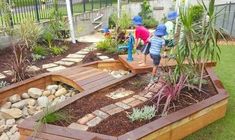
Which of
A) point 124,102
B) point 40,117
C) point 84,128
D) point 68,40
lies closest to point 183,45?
point 124,102

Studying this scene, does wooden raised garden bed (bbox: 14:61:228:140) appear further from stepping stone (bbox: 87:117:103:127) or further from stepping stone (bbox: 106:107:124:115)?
stepping stone (bbox: 106:107:124:115)

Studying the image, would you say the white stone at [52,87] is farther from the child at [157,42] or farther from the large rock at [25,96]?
the child at [157,42]

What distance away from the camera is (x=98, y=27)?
12.2 m

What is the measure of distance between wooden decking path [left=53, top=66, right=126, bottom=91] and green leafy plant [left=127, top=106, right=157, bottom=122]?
116cm

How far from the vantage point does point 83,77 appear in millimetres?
4934

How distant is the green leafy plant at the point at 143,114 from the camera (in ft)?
11.4

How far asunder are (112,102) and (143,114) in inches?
26.5

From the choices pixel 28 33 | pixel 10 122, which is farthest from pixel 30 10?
pixel 10 122

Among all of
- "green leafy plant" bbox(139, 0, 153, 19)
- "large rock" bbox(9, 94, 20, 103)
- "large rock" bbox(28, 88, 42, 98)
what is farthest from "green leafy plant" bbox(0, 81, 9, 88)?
"green leafy plant" bbox(139, 0, 153, 19)

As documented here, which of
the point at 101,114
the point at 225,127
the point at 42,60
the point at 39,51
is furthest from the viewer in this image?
the point at 39,51

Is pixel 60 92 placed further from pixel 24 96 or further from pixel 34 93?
pixel 24 96

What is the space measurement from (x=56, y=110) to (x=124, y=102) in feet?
3.18

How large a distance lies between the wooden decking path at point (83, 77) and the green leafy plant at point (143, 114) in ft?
3.79

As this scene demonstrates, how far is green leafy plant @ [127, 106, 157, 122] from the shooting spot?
3479 mm
